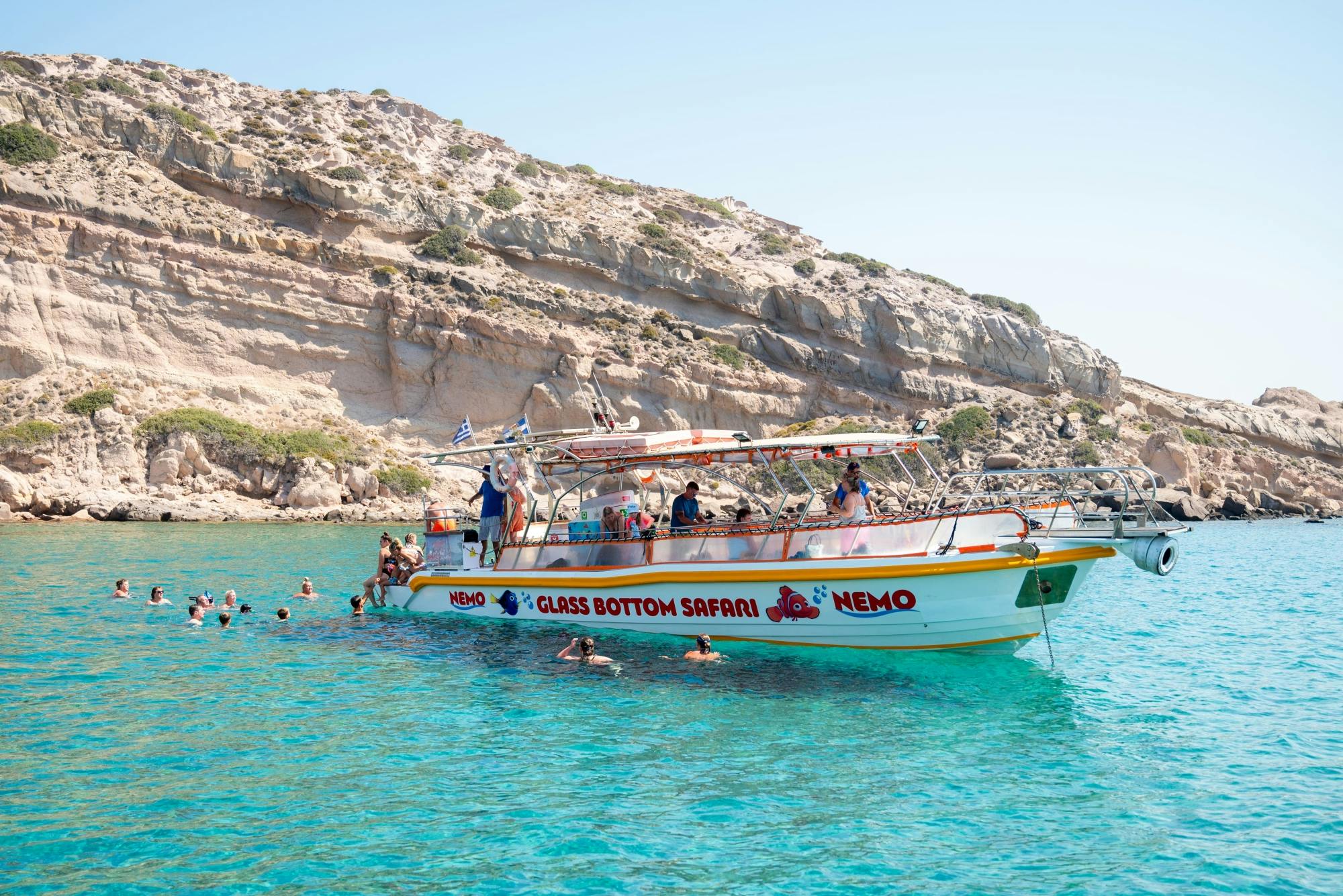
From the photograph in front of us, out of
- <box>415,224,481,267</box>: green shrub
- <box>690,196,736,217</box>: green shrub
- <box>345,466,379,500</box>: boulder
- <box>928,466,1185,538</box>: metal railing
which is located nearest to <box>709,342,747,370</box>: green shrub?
<box>415,224,481,267</box>: green shrub

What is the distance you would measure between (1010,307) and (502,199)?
4082cm

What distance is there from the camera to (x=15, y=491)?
36.3 m

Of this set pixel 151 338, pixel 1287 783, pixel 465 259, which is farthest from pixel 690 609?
pixel 465 259

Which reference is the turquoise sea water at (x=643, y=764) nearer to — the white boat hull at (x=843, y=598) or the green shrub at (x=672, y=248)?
the white boat hull at (x=843, y=598)

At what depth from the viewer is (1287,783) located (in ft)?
30.8

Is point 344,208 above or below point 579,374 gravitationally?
above

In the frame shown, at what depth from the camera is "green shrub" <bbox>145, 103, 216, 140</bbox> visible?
54906 millimetres

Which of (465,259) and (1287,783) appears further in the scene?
(465,259)

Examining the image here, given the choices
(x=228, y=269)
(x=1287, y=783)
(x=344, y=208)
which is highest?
(x=344, y=208)

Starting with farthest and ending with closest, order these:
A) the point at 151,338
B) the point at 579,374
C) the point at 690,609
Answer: the point at 579,374 < the point at 151,338 < the point at 690,609

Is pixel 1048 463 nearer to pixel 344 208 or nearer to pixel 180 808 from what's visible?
pixel 344 208

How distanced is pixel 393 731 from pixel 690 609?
19.0ft

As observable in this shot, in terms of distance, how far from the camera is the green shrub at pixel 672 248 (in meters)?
63.9

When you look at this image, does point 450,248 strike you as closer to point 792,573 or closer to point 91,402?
point 91,402
